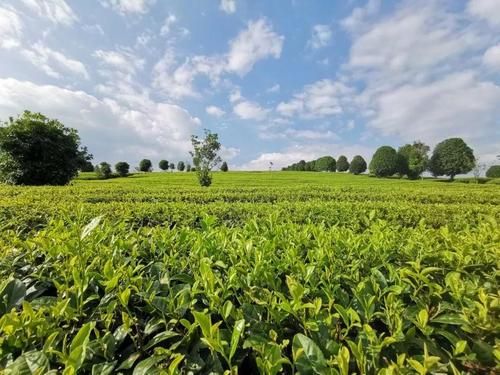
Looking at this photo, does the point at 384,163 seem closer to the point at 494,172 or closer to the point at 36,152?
the point at 494,172

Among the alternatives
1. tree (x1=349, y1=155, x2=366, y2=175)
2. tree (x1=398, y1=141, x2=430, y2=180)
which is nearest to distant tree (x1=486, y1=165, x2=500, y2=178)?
tree (x1=398, y1=141, x2=430, y2=180)

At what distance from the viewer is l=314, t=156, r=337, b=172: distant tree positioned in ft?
293

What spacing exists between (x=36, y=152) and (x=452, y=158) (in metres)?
82.4

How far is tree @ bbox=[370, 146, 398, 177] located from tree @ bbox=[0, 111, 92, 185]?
2564 inches

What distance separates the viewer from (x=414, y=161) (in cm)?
6850

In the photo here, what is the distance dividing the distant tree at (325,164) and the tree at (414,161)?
20581mm

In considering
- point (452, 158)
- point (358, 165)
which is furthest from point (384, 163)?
point (452, 158)

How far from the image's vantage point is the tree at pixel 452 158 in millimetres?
68125

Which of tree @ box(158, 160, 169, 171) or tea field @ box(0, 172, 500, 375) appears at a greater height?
tree @ box(158, 160, 169, 171)

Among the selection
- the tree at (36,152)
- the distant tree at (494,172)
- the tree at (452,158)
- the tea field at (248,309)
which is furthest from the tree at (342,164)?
the tea field at (248,309)

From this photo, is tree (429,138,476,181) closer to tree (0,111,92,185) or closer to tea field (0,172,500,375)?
tree (0,111,92,185)

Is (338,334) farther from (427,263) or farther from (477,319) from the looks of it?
(427,263)

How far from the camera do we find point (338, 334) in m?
1.22

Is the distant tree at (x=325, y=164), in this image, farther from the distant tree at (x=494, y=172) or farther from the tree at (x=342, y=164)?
the distant tree at (x=494, y=172)
